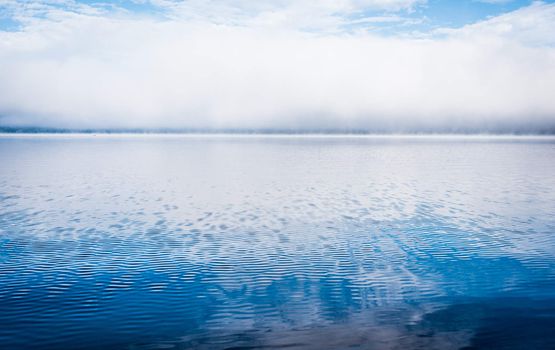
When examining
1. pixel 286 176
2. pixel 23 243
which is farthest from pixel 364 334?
pixel 286 176

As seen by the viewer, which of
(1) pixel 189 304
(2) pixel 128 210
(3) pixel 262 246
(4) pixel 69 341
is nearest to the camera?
(4) pixel 69 341

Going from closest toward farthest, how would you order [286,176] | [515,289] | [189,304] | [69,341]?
[69,341] < [189,304] < [515,289] < [286,176]

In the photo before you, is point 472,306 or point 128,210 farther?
point 128,210

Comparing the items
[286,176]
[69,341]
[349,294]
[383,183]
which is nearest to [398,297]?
[349,294]

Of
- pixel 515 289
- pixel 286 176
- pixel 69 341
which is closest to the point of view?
pixel 69 341

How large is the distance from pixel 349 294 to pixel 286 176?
1805 inches

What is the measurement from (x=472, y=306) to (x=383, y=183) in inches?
1542

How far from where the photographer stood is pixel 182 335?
1509cm

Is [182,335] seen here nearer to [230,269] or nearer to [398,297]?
[230,269]

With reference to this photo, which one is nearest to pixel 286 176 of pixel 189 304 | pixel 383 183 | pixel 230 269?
pixel 383 183

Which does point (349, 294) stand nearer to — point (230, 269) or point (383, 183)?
point (230, 269)

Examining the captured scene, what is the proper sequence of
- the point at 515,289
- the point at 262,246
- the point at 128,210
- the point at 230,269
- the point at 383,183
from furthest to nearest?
the point at 383,183
the point at 128,210
the point at 262,246
the point at 230,269
the point at 515,289

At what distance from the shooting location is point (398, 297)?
18375 millimetres

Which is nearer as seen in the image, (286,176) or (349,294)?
(349,294)
